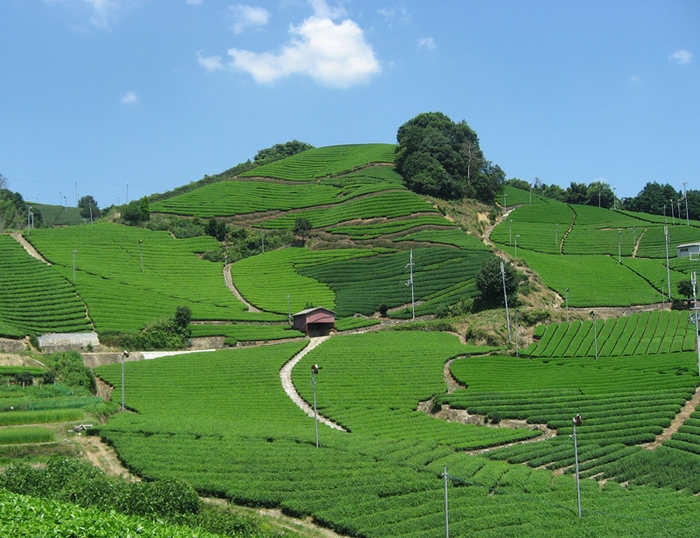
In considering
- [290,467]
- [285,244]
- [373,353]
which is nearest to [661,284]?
[373,353]

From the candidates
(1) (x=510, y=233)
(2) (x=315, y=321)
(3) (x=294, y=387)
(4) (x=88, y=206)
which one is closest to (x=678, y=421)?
(3) (x=294, y=387)

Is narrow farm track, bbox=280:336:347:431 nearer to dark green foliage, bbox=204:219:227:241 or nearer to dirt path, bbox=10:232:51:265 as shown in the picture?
dirt path, bbox=10:232:51:265

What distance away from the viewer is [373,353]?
62062 millimetres

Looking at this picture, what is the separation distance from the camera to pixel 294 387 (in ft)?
177

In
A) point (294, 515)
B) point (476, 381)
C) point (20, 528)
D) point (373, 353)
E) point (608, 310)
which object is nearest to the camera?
point (20, 528)

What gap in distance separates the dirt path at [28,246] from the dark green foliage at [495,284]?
45.9 metres

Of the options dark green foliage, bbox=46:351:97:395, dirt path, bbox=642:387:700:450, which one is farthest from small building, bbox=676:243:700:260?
dark green foliage, bbox=46:351:97:395

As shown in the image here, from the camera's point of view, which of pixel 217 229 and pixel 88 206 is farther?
pixel 88 206

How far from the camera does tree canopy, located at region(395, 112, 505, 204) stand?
122m

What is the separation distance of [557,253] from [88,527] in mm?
88158

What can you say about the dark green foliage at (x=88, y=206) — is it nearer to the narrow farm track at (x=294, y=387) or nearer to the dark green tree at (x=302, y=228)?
the dark green tree at (x=302, y=228)

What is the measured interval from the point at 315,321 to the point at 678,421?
123 ft

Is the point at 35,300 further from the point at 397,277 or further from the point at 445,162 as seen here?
the point at 445,162

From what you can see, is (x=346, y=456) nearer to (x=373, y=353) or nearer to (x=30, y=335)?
(x=373, y=353)
